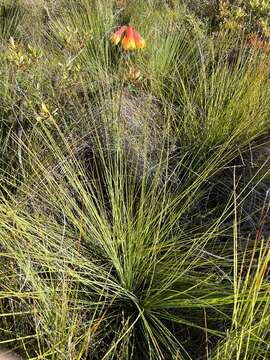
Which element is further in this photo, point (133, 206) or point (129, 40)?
point (129, 40)

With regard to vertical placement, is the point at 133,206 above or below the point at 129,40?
below

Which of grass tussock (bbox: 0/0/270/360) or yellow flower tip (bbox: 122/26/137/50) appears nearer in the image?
grass tussock (bbox: 0/0/270/360)

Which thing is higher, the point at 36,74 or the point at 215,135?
the point at 36,74

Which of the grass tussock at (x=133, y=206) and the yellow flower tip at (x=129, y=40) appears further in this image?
the yellow flower tip at (x=129, y=40)

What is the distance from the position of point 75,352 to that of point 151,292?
28cm

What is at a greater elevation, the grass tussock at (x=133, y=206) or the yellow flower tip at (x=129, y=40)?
the yellow flower tip at (x=129, y=40)

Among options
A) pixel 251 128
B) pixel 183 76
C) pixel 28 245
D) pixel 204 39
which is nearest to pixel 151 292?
pixel 28 245

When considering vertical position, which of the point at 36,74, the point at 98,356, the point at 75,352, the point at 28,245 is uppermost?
the point at 36,74

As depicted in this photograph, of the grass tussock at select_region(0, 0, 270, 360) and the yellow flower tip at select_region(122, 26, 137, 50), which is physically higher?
the yellow flower tip at select_region(122, 26, 137, 50)

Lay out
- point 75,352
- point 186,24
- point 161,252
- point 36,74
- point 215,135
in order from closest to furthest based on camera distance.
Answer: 1. point 75,352
2. point 161,252
3. point 215,135
4. point 36,74
5. point 186,24

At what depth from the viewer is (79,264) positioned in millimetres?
1202

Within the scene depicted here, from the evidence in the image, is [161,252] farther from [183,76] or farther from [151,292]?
[183,76]

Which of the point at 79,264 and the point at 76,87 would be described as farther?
the point at 76,87

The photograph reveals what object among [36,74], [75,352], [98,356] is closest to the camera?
[75,352]
